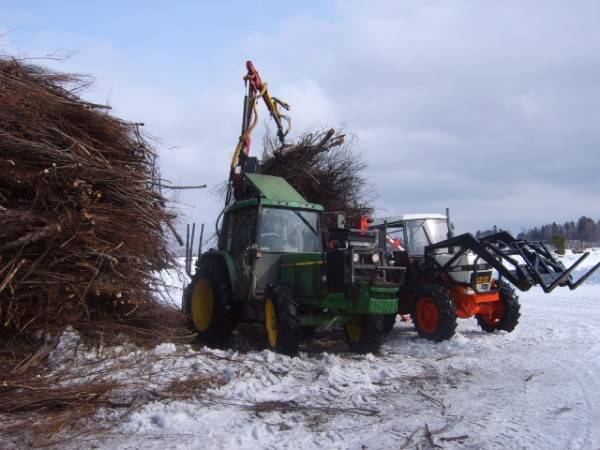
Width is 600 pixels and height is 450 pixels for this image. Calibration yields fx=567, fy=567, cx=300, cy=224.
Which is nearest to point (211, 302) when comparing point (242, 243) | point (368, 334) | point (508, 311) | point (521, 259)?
point (242, 243)

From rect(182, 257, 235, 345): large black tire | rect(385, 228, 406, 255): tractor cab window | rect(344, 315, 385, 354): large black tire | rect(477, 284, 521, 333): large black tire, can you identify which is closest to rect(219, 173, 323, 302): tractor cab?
rect(182, 257, 235, 345): large black tire

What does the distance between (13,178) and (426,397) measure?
406 cm

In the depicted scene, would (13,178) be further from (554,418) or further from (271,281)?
(554,418)

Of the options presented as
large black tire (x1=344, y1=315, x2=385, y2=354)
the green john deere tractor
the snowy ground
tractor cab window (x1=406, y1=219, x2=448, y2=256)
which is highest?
tractor cab window (x1=406, y1=219, x2=448, y2=256)

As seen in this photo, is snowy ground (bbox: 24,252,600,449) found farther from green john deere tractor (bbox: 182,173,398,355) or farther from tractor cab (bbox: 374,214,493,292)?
tractor cab (bbox: 374,214,493,292)

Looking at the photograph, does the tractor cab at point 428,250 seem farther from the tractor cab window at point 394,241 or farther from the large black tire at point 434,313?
the large black tire at point 434,313

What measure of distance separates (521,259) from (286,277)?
357 centimetres

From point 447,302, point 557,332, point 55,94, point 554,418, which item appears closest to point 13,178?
point 55,94

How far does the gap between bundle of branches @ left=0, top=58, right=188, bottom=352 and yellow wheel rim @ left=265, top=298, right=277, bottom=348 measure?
1350 millimetres

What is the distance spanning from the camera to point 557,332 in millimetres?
8539

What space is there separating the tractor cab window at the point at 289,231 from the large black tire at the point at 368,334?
4.14ft

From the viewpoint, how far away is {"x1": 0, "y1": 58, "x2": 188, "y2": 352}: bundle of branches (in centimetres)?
489

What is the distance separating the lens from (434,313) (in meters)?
7.98

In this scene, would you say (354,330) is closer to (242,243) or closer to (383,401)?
(242,243)
